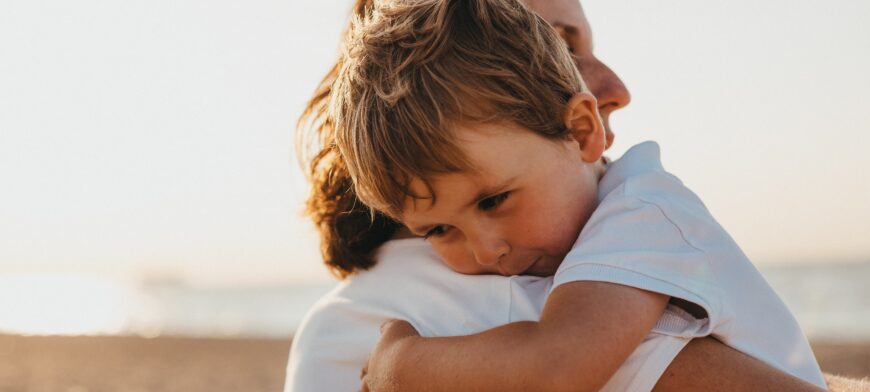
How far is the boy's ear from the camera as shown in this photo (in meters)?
2.23

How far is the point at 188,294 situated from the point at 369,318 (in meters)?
37.4

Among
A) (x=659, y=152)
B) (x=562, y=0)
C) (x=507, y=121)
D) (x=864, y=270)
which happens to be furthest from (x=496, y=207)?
(x=864, y=270)

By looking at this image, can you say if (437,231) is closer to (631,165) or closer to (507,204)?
(507,204)

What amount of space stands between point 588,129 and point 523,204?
0.90 feet

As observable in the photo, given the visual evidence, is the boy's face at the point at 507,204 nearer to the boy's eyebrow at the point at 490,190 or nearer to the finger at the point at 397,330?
the boy's eyebrow at the point at 490,190

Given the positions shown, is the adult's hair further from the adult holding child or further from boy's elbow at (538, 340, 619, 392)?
boy's elbow at (538, 340, 619, 392)

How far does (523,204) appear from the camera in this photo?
6.97 feet

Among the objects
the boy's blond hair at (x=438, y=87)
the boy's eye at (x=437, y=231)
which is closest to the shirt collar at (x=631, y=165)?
the boy's blond hair at (x=438, y=87)

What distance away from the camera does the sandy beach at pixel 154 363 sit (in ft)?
37.0

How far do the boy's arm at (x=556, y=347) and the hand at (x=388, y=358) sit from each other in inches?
1.6

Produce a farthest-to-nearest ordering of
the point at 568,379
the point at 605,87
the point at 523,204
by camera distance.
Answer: the point at 605,87 < the point at 523,204 < the point at 568,379

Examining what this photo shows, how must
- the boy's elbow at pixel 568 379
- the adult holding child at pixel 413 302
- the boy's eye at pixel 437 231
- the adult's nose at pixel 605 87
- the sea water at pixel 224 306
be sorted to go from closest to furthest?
the boy's elbow at pixel 568 379
the adult holding child at pixel 413 302
the boy's eye at pixel 437 231
the adult's nose at pixel 605 87
the sea water at pixel 224 306

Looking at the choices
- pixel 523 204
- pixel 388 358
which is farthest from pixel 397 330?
pixel 523 204

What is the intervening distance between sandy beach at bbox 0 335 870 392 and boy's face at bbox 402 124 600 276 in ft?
29.0
